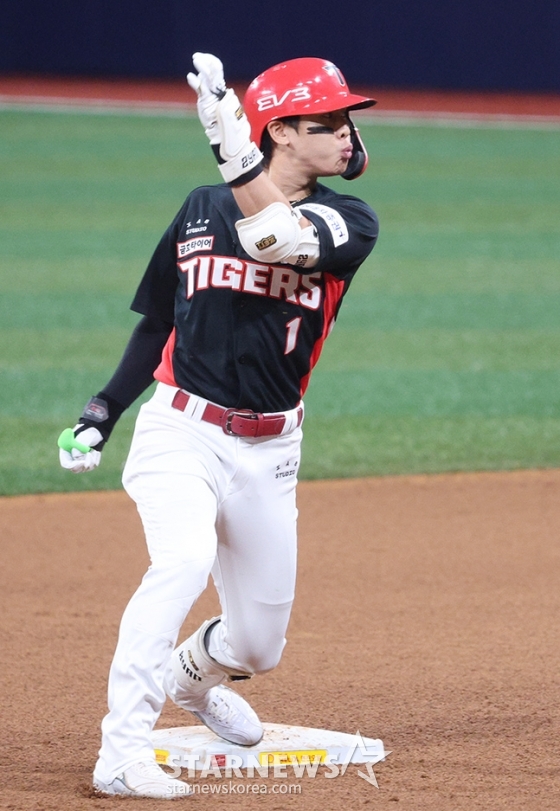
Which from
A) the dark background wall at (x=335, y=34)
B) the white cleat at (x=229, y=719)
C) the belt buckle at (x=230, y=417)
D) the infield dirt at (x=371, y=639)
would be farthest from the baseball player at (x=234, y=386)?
the dark background wall at (x=335, y=34)

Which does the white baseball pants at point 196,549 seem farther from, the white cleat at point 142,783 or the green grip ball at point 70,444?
the green grip ball at point 70,444

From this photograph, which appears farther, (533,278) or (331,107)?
(533,278)

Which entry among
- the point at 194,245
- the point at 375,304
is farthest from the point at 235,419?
the point at 375,304

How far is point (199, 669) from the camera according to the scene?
3.60 metres

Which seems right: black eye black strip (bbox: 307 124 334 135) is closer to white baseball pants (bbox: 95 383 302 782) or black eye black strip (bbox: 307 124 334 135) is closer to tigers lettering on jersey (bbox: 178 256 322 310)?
tigers lettering on jersey (bbox: 178 256 322 310)

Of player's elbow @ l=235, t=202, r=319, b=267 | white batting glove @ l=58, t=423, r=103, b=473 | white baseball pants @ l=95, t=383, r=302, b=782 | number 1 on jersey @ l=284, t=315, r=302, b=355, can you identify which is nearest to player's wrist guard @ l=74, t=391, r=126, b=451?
white batting glove @ l=58, t=423, r=103, b=473

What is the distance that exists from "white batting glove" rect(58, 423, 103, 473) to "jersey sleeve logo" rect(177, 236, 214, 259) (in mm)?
612

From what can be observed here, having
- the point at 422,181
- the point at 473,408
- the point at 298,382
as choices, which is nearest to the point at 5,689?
the point at 298,382

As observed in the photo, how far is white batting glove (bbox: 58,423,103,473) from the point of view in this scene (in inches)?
141

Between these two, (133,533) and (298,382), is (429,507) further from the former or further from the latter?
(298,382)

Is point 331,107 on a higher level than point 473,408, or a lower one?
higher

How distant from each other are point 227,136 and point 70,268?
9.64 meters

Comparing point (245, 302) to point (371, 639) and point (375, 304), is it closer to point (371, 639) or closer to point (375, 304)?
point (371, 639)

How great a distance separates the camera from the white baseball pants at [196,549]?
122 inches
